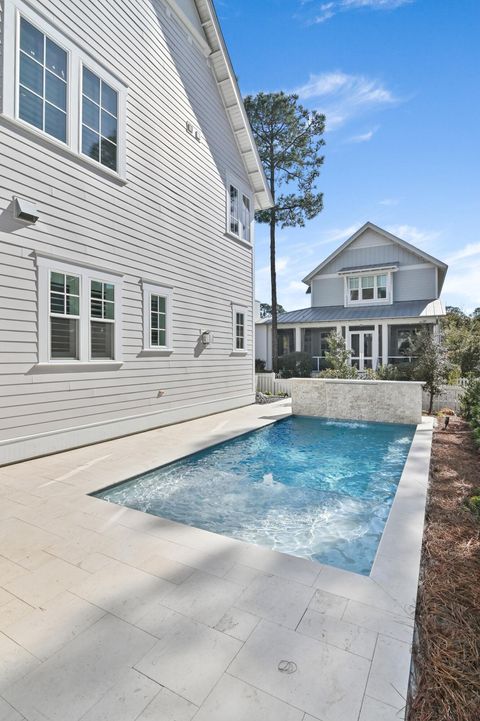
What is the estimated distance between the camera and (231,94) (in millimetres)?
10344

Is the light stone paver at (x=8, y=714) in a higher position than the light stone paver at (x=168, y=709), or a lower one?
lower

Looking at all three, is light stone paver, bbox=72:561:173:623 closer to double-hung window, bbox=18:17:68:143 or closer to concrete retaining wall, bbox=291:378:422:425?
double-hung window, bbox=18:17:68:143

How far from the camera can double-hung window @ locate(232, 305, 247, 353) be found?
11227mm

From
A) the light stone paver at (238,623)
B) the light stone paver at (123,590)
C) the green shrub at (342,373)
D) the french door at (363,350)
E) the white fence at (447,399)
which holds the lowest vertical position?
the light stone paver at (123,590)

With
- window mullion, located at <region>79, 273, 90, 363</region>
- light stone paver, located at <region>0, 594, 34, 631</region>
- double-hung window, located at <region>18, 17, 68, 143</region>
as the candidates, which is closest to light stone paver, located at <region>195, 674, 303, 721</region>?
light stone paver, located at <region>0, 594, 34, 631</region>

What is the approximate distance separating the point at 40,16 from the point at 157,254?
3.99 metres

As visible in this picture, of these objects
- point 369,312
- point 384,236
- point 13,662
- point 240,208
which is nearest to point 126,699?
point 13,662

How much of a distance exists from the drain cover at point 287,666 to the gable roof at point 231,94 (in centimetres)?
1182

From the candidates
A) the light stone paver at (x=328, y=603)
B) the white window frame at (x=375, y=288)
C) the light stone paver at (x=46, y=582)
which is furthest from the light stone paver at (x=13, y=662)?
the white window frame at (x=375, y=288)

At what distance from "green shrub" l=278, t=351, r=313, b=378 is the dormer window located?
4.06 meters

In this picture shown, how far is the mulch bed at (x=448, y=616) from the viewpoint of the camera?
1696 millimetres

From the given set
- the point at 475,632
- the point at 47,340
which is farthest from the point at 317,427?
the point at 475,632

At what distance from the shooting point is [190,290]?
9.18m

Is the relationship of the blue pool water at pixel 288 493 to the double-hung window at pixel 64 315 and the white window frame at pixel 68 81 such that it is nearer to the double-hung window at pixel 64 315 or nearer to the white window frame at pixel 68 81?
the double-hung window at pixel 64 315
